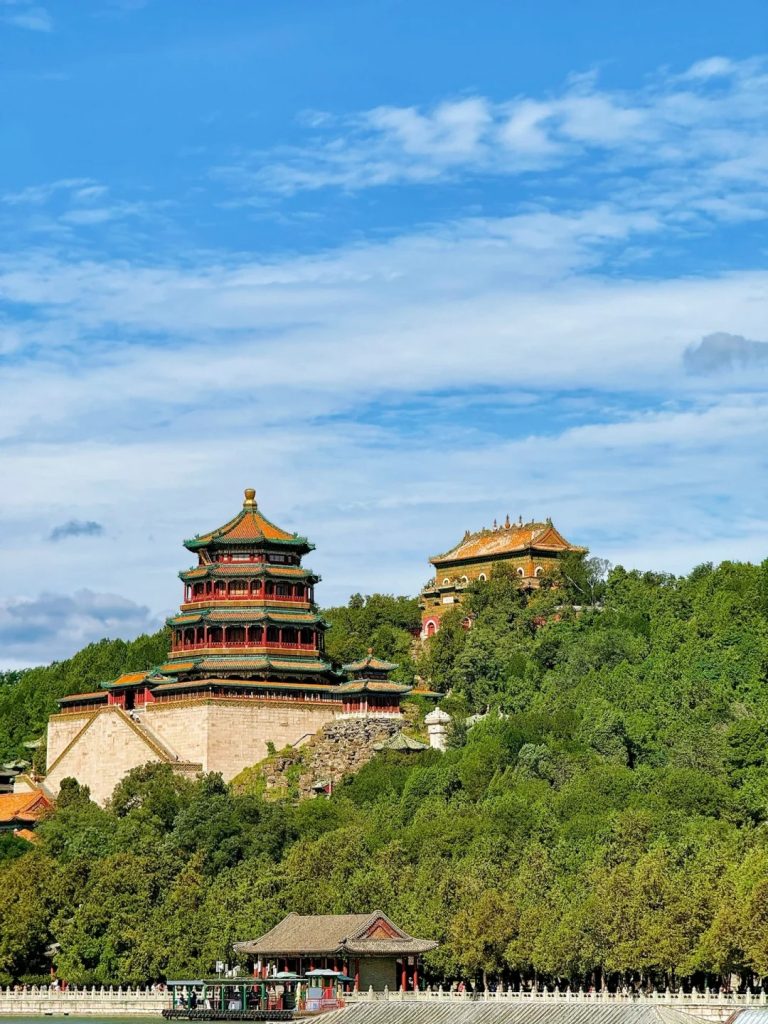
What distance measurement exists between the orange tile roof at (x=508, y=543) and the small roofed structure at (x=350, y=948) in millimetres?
50786

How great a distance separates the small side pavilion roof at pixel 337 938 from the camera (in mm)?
78312

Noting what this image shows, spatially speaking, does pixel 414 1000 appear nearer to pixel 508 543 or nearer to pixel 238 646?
pixel 238 646

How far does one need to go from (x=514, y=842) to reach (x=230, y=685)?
75.3ft

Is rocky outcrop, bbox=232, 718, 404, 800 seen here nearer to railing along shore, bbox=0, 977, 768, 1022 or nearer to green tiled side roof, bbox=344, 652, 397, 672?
green tiled side roof, bbox=344, 652, 397, 672

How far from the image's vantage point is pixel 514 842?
281ft

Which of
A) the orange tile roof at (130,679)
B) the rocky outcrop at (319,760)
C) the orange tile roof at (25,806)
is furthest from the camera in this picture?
the orange tile roof at (130,679)

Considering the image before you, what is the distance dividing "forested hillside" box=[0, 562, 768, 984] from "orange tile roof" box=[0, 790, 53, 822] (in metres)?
Result: 1.77

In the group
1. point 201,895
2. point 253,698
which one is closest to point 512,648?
point 253,698

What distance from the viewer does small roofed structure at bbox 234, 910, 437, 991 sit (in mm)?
78438

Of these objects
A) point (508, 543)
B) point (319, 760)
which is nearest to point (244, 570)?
point (319, 760)

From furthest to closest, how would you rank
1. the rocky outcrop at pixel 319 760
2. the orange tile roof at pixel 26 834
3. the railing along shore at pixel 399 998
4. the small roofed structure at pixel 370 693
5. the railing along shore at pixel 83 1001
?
the small roofed structure at pixel 370 693, the rocky outcrop at pixel 319 760, the orange tile roof at pixel 26 834, the railing along shore at pixel 83 1001, the railing along shore at pixel 399 998

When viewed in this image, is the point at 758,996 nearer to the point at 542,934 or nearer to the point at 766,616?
the point at 542,934

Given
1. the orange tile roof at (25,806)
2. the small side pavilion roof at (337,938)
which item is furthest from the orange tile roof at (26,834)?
the small side pavilion roof at (337,938)

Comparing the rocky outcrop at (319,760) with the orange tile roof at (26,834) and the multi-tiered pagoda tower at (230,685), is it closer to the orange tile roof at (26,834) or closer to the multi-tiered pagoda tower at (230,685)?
the multi-tiered pagoda tower at (230,685)
